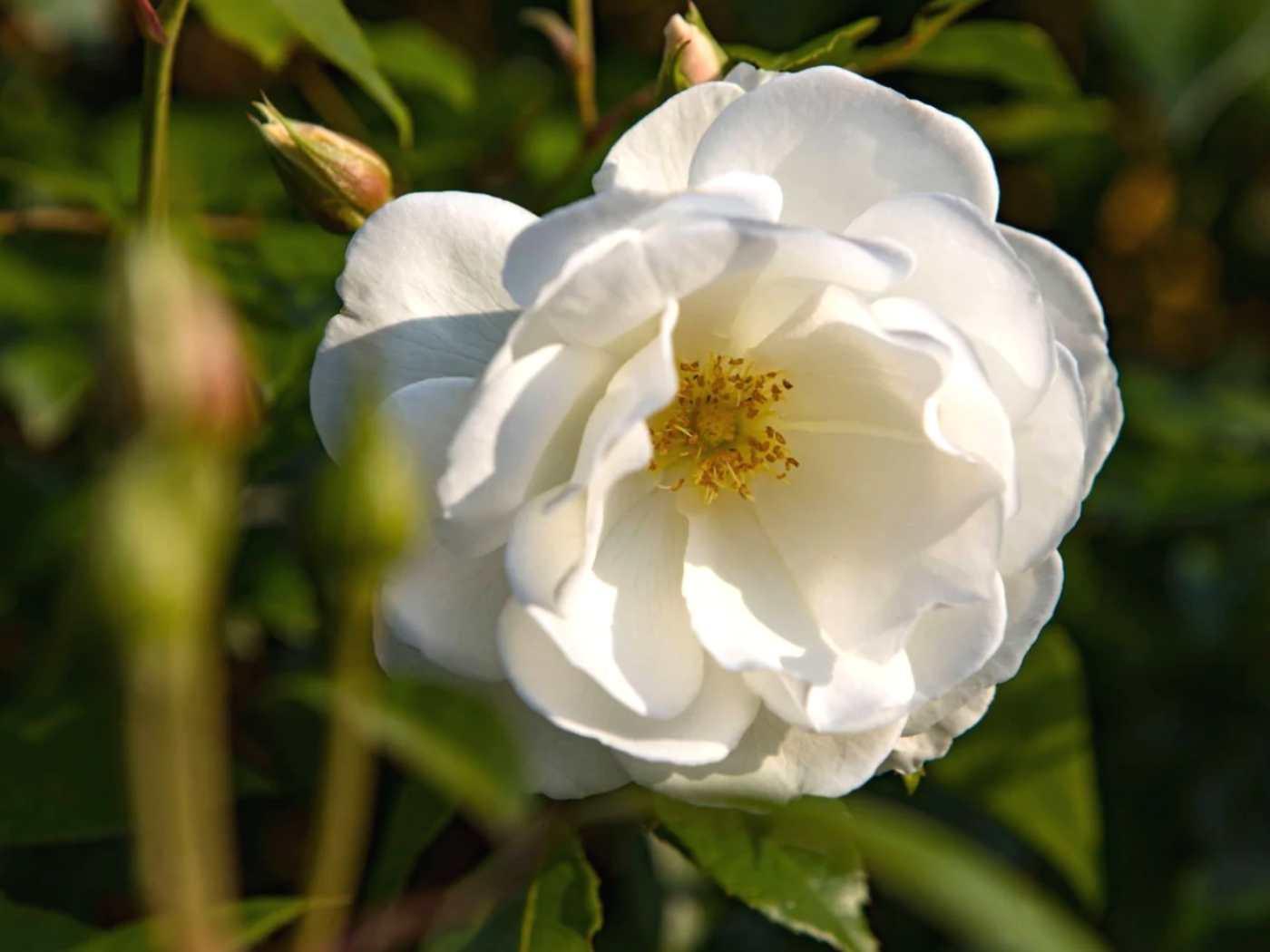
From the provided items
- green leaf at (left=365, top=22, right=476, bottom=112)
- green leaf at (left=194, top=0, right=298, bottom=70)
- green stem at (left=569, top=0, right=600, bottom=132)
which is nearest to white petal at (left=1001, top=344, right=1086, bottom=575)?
green stem at (left=569, top=0, right=600, bottom=132)

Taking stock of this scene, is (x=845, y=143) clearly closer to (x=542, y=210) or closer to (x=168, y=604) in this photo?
(x=542, y=210)

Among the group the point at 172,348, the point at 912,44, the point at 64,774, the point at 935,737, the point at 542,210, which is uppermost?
the point at 172,348

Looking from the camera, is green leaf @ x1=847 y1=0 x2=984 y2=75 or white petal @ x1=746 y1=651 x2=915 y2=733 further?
green leaf @ x1=847 y1=0 x2=984 y2=75

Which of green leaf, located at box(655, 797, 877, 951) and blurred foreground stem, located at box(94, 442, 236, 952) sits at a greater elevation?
blurred foreground stem, located at box(94, 442, 236, 952)

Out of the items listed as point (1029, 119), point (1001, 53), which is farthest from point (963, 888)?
point (1029, 119)

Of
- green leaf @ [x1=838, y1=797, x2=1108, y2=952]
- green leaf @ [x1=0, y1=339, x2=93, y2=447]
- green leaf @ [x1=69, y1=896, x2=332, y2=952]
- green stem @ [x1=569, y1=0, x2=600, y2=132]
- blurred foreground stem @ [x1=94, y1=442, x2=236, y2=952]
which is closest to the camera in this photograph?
blurred foreground stem @ [x1=94, y1=442, x2=236, y2=952]

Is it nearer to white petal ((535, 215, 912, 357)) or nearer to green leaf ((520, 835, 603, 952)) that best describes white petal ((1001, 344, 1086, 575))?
A: white petal ((535, 215, 912, 357))

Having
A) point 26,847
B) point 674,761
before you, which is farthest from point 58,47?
point 674,761
